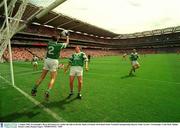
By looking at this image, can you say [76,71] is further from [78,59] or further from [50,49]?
[50,49]

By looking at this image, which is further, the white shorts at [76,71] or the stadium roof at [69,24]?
the stadium roof at [69,24]

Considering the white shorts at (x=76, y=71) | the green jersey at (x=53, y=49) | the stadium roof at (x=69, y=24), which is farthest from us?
the stadium roof at (x=69, y=24)

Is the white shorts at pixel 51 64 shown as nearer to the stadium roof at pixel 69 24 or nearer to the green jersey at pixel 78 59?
the green jersey at pixel 78 59

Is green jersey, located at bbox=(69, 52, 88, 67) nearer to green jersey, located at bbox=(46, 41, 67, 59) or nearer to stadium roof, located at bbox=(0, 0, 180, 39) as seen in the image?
green jersey, located at bbox=(46, 41, 67, 59)

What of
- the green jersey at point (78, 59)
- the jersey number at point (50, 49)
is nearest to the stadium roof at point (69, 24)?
the green jersey at point (78, 59)

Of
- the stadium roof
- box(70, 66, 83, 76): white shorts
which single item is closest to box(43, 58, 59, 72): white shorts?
box(70, 66, 83, 76): white shorts

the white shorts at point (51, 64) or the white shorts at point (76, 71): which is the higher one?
the white shorts at point (51, 64)

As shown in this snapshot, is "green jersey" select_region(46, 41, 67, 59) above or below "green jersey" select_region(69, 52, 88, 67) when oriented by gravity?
above

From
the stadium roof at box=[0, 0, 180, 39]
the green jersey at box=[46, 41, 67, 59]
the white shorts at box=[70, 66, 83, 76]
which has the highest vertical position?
the stadium roof at box=[0, 0, 180, 39]

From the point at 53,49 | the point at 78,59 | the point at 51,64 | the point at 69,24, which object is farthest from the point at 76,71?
the point at 69,24

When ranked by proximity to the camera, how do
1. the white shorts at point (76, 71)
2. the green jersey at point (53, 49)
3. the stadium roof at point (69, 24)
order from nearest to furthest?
1. the green jersey at point (53, 49)
2. the white shorts at point (76, 71)
3. the stadium roof at point (69, 24)

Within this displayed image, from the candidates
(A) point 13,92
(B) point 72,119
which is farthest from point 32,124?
(A) point 13,92

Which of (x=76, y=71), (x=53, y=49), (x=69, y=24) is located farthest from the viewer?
(x=69, y=24)

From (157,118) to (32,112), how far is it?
8.91 ft
